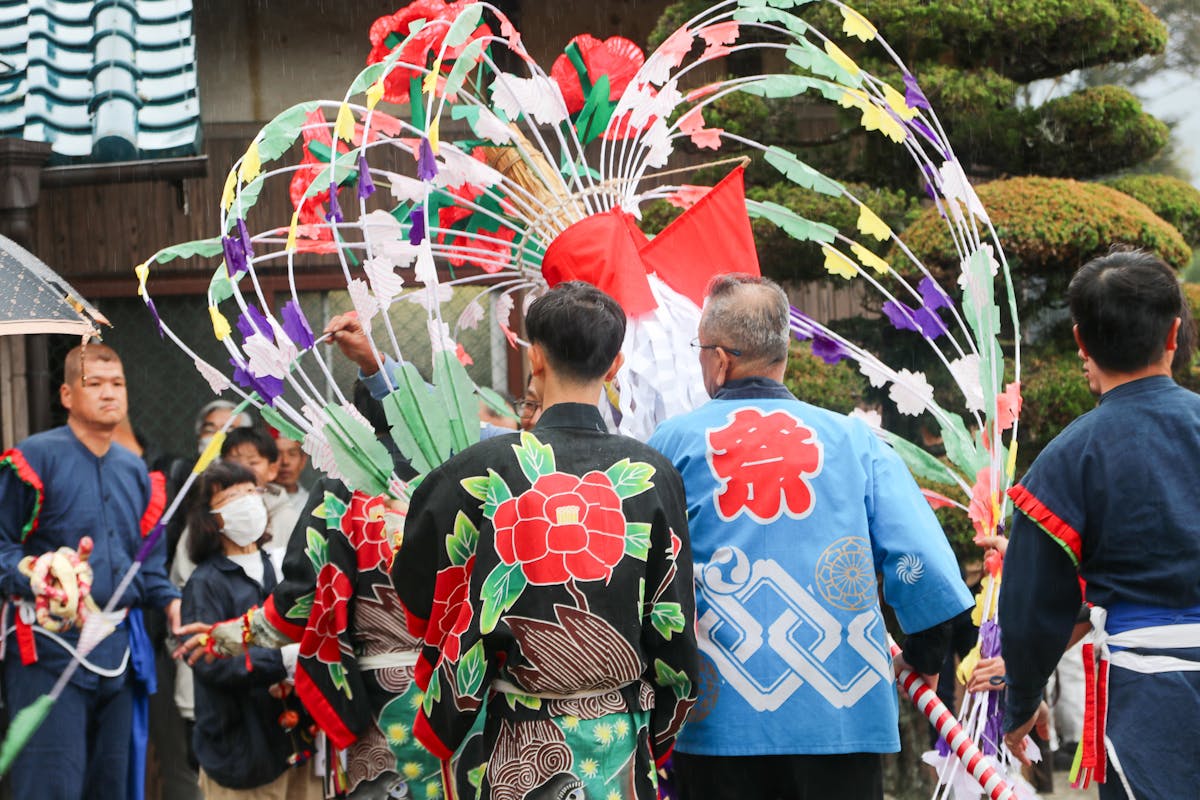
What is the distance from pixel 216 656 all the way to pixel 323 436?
1.44m

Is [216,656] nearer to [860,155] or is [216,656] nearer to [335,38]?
[860,155]

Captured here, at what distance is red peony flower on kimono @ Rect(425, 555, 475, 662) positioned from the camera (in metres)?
2.98

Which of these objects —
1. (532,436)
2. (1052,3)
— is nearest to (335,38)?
(1052,3)

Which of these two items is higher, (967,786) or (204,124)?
(204,124)

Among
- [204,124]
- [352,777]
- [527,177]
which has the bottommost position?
[352,777]

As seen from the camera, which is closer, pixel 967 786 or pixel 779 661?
pixel 779 661

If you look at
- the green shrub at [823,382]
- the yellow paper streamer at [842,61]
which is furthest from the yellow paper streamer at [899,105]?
the green shrub at [823,382]

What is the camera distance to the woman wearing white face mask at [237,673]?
4730 mm

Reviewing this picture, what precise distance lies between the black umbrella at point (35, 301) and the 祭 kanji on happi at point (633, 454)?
13 mm

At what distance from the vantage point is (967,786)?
11.8 feet

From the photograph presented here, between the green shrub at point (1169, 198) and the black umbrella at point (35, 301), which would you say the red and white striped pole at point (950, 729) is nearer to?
the black umbrella at point (35, 301)

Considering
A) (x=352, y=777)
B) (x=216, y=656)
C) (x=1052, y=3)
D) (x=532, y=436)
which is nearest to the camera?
(x=532, y=436)

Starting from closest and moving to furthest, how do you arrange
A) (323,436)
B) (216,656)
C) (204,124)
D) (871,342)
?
(323,436), (216,656), (871,342), (204,124)

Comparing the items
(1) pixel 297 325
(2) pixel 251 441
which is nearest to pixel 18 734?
(1) pixel 297 325
